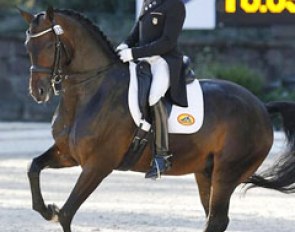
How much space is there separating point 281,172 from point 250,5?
25.3 feet

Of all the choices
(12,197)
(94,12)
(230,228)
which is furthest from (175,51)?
(94,12)

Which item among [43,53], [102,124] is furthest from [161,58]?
[43,53]

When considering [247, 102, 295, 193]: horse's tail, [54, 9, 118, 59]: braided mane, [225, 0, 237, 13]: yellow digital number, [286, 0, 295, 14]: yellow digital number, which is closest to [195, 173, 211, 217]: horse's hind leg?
[247, 102, 295, 193]: horse's tail

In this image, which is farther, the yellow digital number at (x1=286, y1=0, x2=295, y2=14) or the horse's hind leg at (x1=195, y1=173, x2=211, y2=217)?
the yellow digital number at (x1=286, y1=0, x2=295, y2=14)

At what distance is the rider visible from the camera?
26.4 ft

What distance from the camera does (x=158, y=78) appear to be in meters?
8.12

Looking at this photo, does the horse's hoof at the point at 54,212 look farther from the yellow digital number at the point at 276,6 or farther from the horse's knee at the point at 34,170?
the yellow digital number at the point at 276,6

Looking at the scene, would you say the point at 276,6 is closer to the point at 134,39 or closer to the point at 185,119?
the point at 134,39

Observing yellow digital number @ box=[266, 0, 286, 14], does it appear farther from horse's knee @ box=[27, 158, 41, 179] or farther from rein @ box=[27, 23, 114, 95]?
horse's knee @ box=[27, 158, 41, 179]

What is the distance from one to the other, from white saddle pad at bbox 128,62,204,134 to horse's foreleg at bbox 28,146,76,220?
2.27ft

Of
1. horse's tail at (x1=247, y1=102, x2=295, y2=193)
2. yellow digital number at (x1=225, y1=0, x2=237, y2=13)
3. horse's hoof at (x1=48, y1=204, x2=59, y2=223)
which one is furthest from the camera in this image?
yellow digital number at (x1=225, y1=0, x2=237, y2=13)

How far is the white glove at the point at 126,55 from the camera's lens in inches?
316

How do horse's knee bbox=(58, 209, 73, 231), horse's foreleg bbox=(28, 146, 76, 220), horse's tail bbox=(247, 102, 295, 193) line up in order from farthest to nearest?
1. horse's tail bbox=(247, 102, 295, 193)
2. horse's foreleg bbox=(28, 146, 76, 220)
3. horse's knee bbox=(58, 209, 73, 231)

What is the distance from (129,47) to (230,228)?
2.02 m
